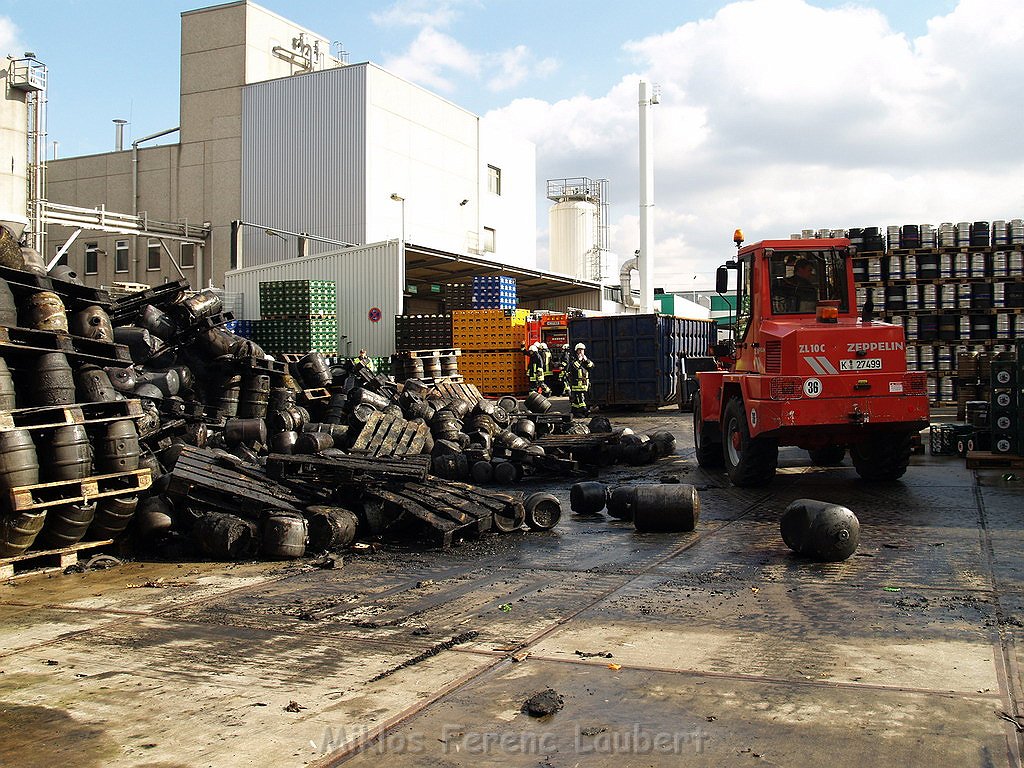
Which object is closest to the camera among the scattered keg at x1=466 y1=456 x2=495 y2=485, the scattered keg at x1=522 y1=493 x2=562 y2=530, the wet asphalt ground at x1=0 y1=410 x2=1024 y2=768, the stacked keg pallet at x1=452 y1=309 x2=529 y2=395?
the wet asphalt ground at x1=0 y1=410 x2=1024 y2=768

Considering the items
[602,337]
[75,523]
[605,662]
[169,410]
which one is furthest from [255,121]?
[605,662]

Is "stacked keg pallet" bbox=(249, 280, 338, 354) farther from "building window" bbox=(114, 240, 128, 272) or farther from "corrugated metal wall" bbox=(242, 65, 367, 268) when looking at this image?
"building window" bbox=(114, 240, 128, 272)

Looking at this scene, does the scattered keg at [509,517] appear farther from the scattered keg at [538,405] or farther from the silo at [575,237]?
the silo at [575,237]

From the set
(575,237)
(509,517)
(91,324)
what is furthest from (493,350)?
(575,237)

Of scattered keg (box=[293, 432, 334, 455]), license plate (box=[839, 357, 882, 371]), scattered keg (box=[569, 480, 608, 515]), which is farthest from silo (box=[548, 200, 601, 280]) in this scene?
scattered keg (box=[569, 480, 608, 515])

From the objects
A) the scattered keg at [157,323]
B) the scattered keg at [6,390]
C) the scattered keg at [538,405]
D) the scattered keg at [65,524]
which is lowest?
the scattered keg at [65,524]

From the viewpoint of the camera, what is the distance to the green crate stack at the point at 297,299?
90.1ft

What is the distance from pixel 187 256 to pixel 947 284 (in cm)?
2907

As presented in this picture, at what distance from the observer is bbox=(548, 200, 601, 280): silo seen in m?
57.2

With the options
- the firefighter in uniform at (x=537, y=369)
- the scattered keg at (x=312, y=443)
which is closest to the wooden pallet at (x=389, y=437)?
the scattered keg at (x=312, y=443)

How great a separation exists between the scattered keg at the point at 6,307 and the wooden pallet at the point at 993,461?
1118 cm

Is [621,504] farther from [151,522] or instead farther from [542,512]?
[151,522]

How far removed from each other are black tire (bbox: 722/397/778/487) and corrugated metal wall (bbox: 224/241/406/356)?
63.9ft

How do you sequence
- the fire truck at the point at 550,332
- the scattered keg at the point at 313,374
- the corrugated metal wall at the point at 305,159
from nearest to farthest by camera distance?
the scattered keg at the point at 313,374 < the fire truck at the point at 550,332 < the corrugated metal wall at the point at 305,159
